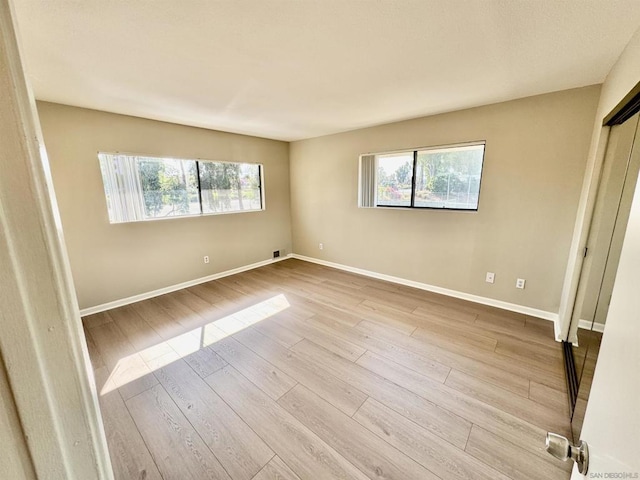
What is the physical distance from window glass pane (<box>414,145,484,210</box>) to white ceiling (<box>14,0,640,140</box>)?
62cm

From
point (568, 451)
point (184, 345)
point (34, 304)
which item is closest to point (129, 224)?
point (184, 345)

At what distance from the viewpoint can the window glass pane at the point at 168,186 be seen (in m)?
3.27

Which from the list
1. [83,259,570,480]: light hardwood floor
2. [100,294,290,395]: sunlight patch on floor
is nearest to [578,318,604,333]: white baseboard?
[83,259,570,480]: light hardwood floor

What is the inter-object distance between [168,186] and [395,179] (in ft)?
10.4

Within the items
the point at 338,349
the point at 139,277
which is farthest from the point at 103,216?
the point at 338,349

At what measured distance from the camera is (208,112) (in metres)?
2.95

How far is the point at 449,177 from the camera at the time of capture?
326cm

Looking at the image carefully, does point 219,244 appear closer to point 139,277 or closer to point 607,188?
point 139,277

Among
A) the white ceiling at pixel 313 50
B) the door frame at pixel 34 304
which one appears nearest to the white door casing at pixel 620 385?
the door frame at pixel 34 304

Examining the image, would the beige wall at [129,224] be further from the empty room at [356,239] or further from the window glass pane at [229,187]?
the window glass pane at [229,187]

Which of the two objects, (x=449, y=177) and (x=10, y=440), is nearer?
(x=10, y=440)

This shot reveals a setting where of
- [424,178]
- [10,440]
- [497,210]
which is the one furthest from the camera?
[424,178]

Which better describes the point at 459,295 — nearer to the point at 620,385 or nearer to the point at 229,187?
the point at 620,385

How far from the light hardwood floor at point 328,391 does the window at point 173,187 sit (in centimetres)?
126
